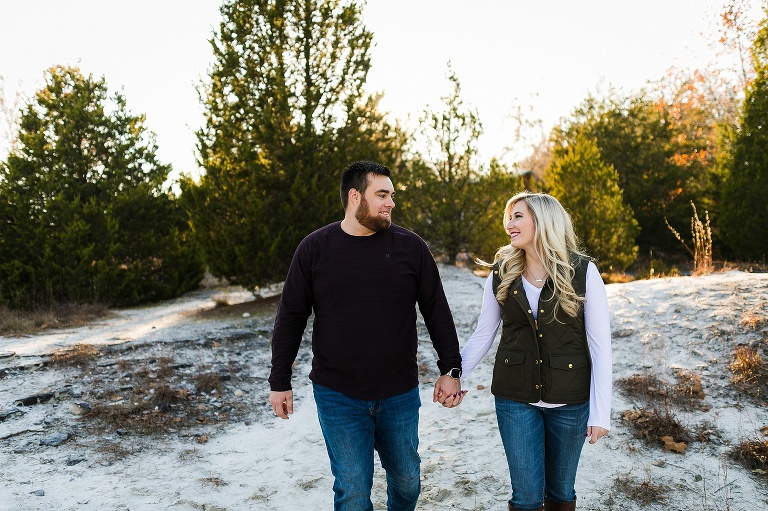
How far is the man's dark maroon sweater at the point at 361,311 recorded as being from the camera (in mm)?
2926

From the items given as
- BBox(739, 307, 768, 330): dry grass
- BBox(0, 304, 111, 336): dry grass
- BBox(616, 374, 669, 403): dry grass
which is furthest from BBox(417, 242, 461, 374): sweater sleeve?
BBox(0, 304, 111, 336): dry grass

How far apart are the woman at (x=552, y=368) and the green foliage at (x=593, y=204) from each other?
35.8 feet

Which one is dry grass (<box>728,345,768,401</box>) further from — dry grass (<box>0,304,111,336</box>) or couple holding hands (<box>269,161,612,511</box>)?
dry grass (<box>0,304,111,336</box>)

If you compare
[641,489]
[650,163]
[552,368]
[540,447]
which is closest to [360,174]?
[552,368]

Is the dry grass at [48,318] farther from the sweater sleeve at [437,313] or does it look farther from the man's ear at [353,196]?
the sweater sleeve at [437,313]

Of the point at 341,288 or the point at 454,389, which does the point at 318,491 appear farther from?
the point at 341,288

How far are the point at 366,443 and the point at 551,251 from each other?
136cm

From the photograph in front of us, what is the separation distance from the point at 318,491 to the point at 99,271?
1006cm

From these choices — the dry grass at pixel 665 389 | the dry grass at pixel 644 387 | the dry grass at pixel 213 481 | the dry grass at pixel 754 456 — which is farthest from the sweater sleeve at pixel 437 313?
the dry grass at pixel 644 387

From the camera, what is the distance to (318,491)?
172 inches

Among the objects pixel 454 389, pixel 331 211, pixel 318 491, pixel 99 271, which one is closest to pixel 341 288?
pixel 454 389

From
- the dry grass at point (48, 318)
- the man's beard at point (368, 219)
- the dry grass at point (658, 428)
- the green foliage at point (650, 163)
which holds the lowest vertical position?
the dry grass at point (658, 428)

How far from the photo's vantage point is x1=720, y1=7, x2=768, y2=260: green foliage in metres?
14.3

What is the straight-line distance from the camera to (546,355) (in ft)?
9.10
